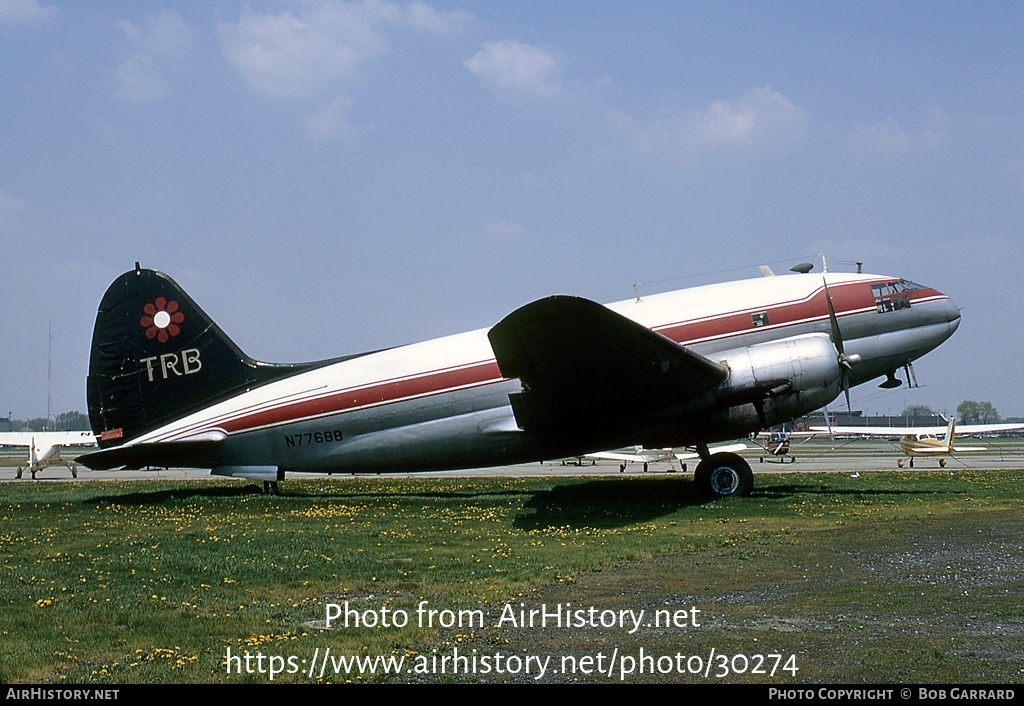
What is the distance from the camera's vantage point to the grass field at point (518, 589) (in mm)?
6801

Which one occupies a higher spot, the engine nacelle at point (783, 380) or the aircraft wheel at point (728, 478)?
the engine nacelle at point (783, 380)

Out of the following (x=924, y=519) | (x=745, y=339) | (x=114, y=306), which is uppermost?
(x=114, y=306)

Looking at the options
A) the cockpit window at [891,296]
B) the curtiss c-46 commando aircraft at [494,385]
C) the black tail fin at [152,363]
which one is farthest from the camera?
the black tail fin at [152,363]

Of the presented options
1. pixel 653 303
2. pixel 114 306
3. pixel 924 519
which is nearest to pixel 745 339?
pixel 653 303

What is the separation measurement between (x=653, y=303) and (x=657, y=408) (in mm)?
3301

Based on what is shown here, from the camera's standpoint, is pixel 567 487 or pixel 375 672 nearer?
pixel 375 672

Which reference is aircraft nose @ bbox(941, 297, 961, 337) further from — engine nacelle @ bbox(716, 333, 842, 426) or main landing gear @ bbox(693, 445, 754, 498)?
main landing gear @ bbox(693, 445, 754, 498)

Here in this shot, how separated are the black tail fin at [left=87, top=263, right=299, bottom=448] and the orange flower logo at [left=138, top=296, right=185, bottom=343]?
0.02 m

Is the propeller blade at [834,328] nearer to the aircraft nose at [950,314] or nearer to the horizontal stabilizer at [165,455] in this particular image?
the aircraft nose at [950,314]

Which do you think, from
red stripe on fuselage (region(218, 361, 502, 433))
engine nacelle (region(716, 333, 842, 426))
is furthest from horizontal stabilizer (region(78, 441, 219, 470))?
engine nacelle (region(716, 333, 842, 426))

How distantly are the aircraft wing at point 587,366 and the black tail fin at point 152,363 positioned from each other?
279 inches

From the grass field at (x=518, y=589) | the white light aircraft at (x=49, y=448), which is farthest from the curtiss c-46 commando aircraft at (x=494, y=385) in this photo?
the white light aircraft at (x=49, y=448)

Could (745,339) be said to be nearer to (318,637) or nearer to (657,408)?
(657,408)
